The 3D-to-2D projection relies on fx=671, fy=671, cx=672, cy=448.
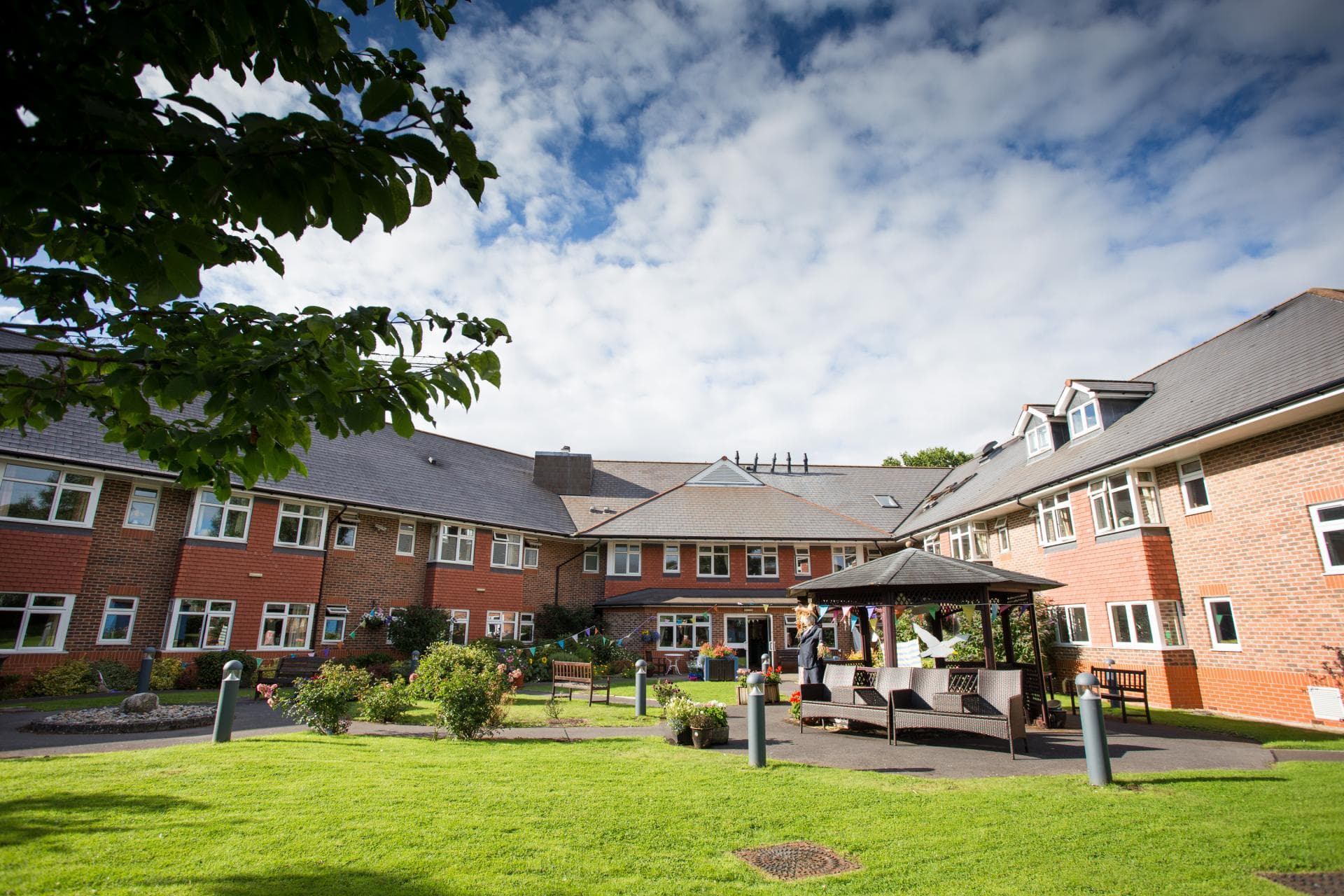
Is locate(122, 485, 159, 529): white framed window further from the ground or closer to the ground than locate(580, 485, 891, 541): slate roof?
closer to the ground

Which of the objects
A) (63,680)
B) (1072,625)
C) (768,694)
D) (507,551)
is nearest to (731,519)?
(507,551)

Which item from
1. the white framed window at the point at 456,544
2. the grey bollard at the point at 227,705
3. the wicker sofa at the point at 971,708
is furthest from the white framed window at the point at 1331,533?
the white framed window at the point at 456,544

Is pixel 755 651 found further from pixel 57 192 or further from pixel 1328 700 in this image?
pixel 57 192

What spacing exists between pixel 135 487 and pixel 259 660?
5776mm

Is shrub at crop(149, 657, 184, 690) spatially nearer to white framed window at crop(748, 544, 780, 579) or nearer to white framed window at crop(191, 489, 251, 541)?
white framed window at crop(191, 489, 251, 541)

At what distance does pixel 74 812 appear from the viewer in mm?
5742

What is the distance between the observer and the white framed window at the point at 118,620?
679 inches

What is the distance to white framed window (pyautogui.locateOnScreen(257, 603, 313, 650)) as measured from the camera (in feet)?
65.7

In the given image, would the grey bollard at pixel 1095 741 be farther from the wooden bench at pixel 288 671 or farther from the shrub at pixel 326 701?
the wooden bench at pixel 288 671

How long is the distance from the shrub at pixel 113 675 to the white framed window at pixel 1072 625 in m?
24.4

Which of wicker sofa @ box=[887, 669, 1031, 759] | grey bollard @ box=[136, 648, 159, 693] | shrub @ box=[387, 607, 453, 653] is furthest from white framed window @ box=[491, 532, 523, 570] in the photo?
wicker sofa @ box=[887, 669, 1031, 759]

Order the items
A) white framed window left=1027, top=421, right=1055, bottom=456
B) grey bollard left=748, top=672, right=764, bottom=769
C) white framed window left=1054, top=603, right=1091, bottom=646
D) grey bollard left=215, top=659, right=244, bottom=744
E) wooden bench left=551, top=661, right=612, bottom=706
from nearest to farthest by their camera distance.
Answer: grey bollard left=748, top=672, right=764, bottom=769
grey bollard left=215, top=659, right=244, bottom=744
wooden bench left=551, top=661, right=612, bottom=706
white framed window left=1054, top=603, right=1091, bottom=646
white framed window left=1027, top=421, right=1055, bottom=456

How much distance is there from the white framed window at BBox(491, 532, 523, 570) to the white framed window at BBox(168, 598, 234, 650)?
381 inches

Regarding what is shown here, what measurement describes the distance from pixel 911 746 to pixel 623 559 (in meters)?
20.9
